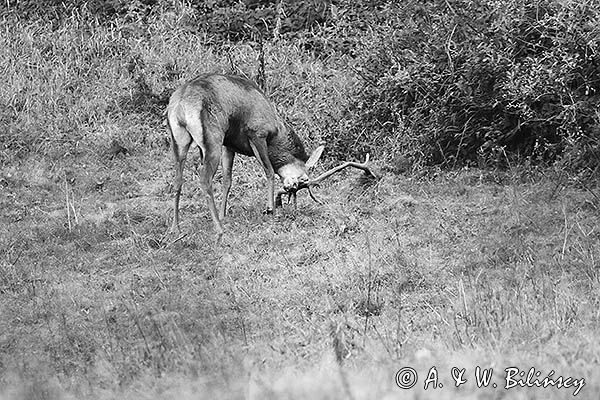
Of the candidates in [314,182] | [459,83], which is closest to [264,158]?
[314,182]

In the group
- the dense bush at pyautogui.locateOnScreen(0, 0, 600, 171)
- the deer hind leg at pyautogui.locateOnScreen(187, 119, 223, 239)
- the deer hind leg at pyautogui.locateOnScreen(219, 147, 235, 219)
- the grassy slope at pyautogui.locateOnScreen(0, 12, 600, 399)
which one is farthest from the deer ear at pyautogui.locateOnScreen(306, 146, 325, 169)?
the deer hind leg at pyautogui.locateOnScreen(187, 119, 223, 239)

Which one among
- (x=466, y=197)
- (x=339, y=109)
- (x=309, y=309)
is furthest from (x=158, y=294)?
(x=339, y=109)

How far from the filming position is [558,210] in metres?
10.4

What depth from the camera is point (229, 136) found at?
1184cm

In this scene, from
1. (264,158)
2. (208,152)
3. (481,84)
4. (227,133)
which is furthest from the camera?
(481,84)

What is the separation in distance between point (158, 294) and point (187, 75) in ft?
24.9

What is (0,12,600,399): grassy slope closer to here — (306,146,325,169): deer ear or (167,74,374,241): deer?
(167,74,374,241): deer

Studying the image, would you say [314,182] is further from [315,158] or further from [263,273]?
[263,273]

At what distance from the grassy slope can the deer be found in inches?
14.0

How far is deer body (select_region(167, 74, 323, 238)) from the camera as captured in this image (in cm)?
1094

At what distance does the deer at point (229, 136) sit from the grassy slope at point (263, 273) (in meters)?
0.36

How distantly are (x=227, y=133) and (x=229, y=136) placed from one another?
85 millimetres

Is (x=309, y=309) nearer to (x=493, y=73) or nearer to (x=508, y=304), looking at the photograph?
(x=508, y=304)

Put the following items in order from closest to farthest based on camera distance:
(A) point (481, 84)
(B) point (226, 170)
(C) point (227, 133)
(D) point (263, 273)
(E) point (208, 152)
A: (D) point (263, 273) < (E) point (208, 152) < (C) point (227, 133) < (B) point (226, 170) < (A) point (481, 84)
